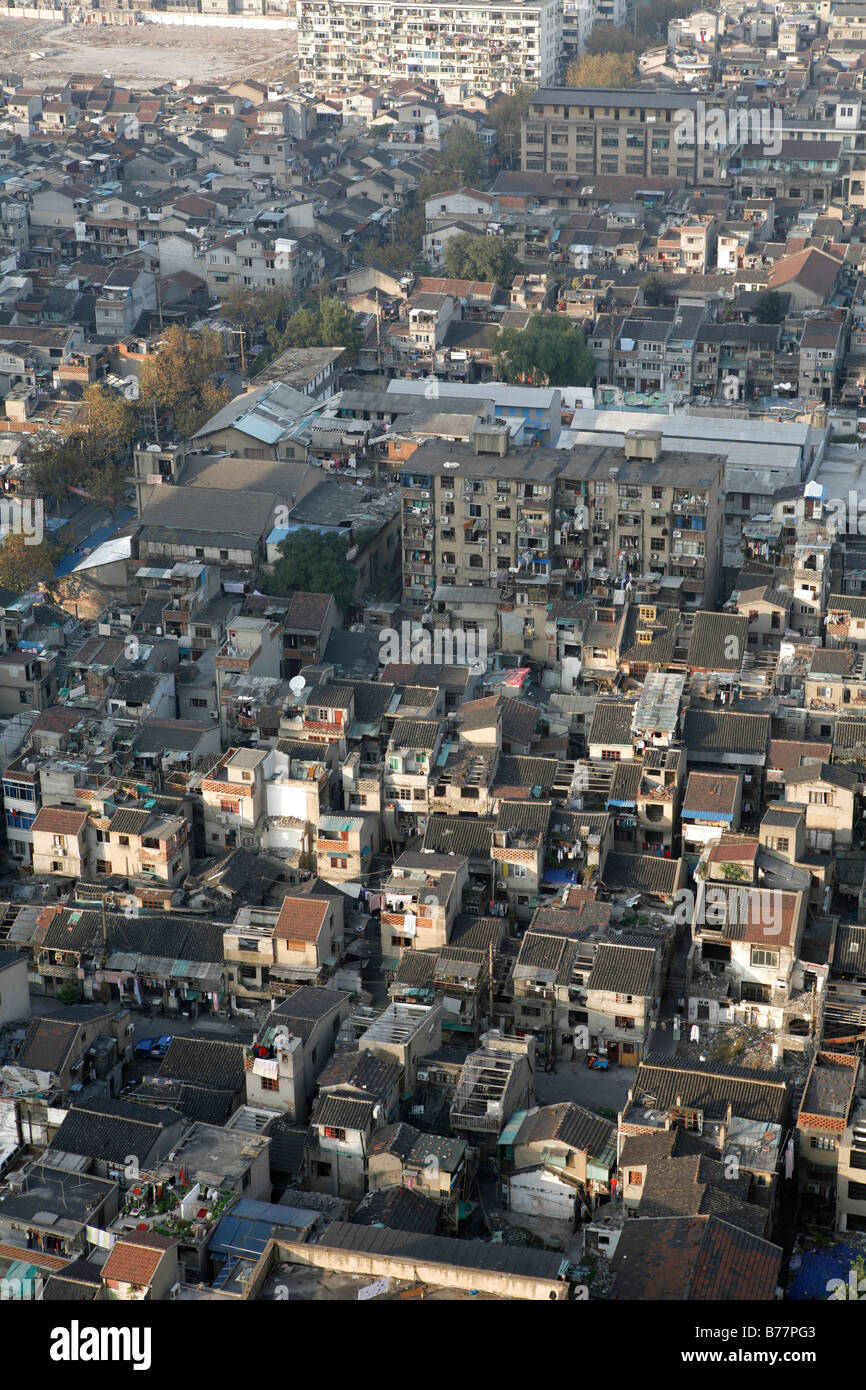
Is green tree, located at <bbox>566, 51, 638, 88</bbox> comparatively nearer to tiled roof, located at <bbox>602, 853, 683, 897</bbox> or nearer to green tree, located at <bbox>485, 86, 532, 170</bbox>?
green tree, located at <bbox>485, 86, 532, 170</bbox>

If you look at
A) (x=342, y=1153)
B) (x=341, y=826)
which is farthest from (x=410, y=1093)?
(x=341, y=826)

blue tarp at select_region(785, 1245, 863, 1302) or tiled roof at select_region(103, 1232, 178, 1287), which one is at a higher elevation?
tiled roof at select_region(103, 1232, 178, 1287)

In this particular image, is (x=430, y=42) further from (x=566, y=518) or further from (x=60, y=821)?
(x=60, y=821)

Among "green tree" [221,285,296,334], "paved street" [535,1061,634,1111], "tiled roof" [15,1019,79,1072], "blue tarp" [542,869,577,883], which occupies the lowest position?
"paved street" [535,1061,634,1111]

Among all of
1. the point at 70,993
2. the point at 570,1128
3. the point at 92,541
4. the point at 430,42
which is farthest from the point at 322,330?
the point at 430,42

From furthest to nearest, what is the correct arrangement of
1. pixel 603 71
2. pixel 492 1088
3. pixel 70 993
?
1. pixel 603 71
2. pixel 70 993
3. pixel 492 1088

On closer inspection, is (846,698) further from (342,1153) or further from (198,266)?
(198,266)

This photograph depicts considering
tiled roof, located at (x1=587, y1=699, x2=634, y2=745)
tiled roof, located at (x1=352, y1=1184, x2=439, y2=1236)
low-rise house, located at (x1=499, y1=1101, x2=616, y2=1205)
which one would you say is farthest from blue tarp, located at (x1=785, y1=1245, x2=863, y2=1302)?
tiled roof, located at (x1=587, y1=699, x2=634, y2=745)
